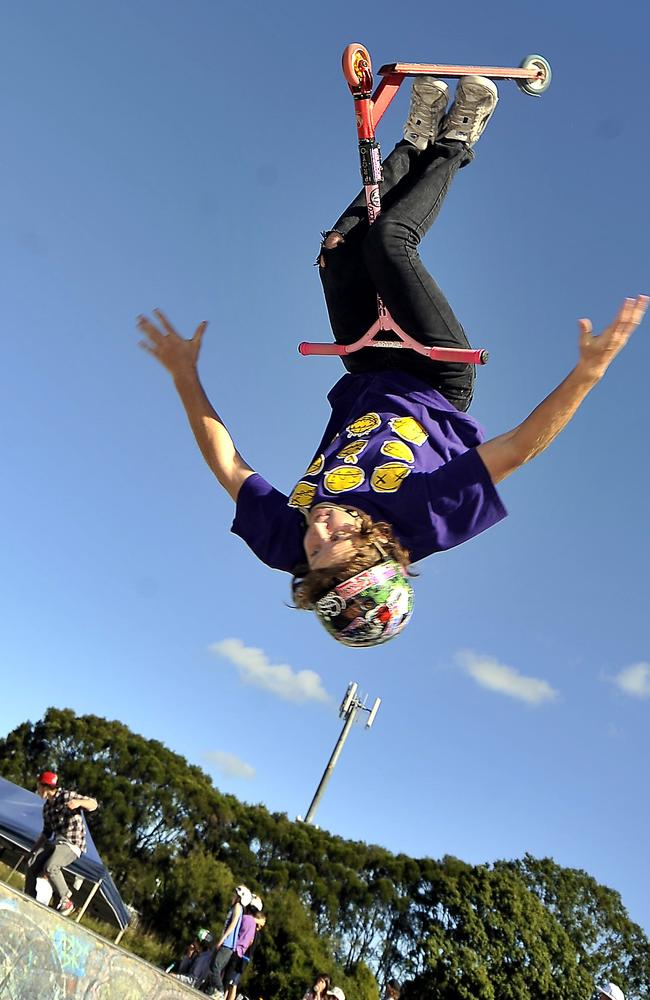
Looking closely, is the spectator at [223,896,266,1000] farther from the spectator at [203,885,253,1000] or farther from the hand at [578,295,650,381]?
the hand at [578,295,650,381]

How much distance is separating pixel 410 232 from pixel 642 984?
32.9m

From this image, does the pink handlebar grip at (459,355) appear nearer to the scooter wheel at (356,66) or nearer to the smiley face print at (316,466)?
the smiley face print at (316,466)

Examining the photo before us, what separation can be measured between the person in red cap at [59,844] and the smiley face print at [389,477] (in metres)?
5.88

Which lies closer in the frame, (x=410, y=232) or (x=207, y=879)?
(x=410, y=232)

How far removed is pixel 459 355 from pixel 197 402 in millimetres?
1509

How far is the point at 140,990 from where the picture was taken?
4.75m

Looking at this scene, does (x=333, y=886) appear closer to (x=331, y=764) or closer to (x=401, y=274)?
(x=331, y=764)

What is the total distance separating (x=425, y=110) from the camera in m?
5.09

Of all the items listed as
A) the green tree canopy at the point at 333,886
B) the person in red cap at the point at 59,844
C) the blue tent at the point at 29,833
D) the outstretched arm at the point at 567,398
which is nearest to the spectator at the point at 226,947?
the person in red cap at the point at 59,844

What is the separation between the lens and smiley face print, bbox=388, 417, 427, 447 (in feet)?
13.6

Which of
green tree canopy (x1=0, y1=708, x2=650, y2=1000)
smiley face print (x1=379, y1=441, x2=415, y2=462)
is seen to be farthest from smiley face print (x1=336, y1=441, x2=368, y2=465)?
green tree canopy (x1=0, y1=708, x2=650, y2=1000)

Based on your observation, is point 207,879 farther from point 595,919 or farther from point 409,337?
point 409,337

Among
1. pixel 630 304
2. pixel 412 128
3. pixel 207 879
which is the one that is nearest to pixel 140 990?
pixel 630 304

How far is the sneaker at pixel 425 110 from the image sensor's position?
16.3 ft
